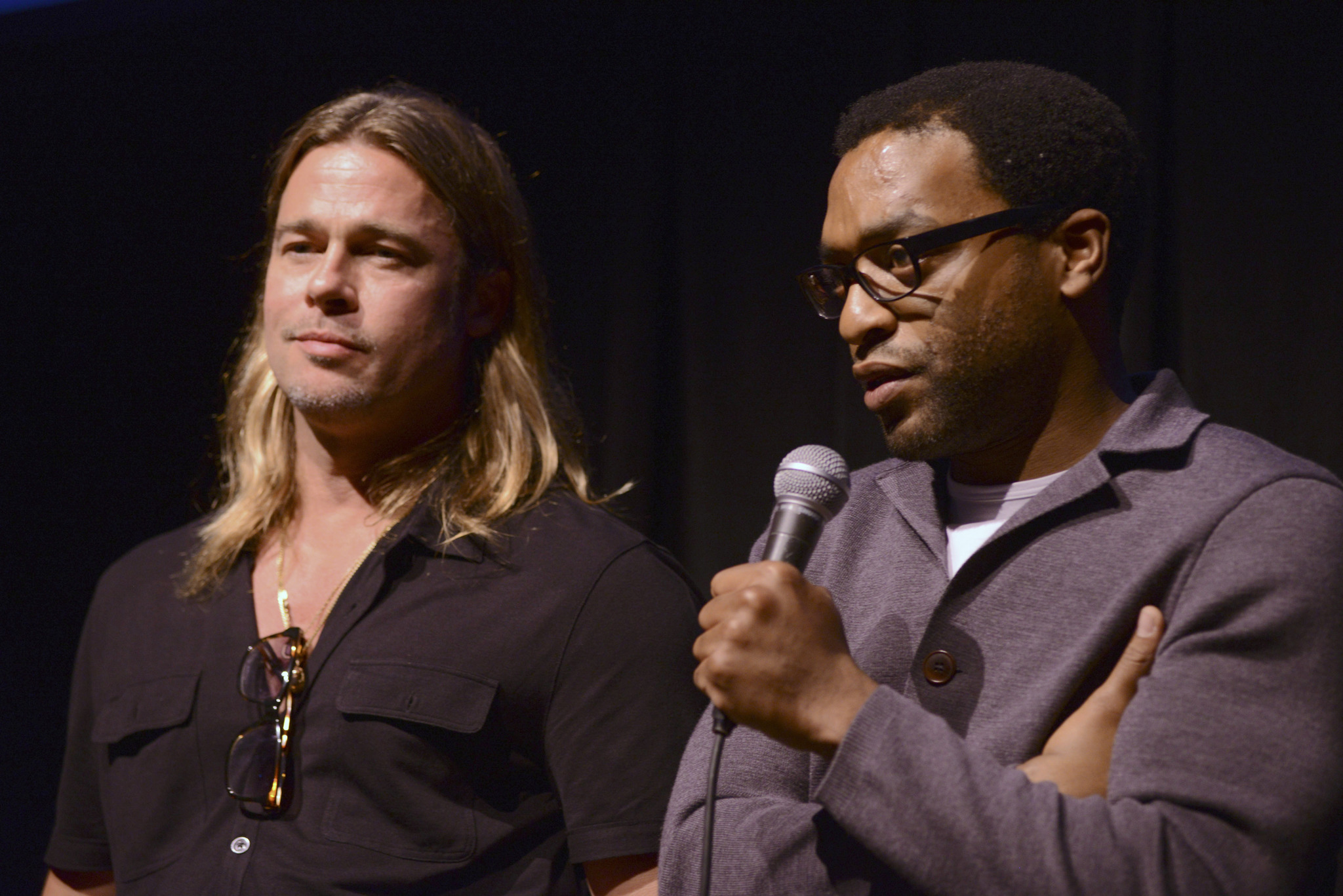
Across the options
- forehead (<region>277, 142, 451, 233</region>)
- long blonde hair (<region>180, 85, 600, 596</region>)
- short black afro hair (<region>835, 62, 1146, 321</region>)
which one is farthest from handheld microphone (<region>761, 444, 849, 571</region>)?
forehead (<region>277, 142, 451, 233</region>)

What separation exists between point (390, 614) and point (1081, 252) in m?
1.24

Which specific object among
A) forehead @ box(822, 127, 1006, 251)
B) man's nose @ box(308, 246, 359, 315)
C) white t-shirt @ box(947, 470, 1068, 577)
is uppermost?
forehead @ box(822, 127, 1006, 251)

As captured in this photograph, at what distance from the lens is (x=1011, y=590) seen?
1.33m

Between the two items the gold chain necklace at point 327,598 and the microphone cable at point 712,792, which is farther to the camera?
the gold chain necklace at point 327,598

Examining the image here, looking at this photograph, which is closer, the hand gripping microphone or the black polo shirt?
the hand gripping microphone

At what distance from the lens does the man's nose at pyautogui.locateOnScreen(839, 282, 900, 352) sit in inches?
56.8

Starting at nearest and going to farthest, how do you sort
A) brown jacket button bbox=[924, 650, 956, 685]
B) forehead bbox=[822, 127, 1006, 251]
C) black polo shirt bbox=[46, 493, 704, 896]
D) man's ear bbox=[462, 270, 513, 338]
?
1. brown jacket button bbox=[924, 650, 956, 685]
2. forehead bbox=[822, 127, 1006, 251]
3. black polo shirt bbox=[46, 493, 704, 896]
4. man's ear bbox=[462, 270, 513, 338]

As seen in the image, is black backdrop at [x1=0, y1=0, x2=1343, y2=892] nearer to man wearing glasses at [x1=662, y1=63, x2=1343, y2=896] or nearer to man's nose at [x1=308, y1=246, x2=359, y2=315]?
man's nose at [x1=308, y1=246, x2=359, y2=315]

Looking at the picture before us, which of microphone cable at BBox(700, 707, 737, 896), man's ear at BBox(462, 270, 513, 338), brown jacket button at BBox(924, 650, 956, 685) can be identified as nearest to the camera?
microphone cable at BBox(700, 707, 737, 896)

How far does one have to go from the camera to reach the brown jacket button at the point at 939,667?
1.33 m

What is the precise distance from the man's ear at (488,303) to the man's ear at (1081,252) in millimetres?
1173

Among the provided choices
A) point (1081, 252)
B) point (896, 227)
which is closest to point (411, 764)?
point (896, 227)

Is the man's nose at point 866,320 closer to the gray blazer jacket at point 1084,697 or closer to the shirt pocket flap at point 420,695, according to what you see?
the gray blazer jacket at point 1084,697

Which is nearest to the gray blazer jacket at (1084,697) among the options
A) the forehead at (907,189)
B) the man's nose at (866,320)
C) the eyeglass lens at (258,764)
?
the man's nose at (866,320)
